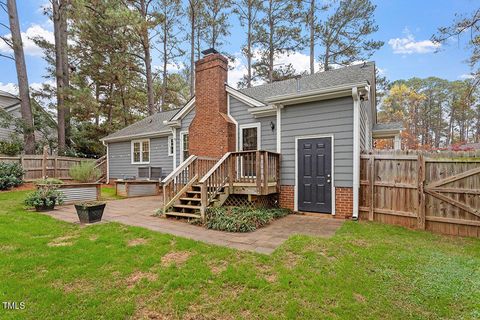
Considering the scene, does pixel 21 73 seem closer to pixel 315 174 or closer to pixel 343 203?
pixel 315 174

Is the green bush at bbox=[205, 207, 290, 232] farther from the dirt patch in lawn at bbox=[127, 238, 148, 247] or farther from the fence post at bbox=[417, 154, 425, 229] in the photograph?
the fence post at bbox=[417, 154, 425, 229]

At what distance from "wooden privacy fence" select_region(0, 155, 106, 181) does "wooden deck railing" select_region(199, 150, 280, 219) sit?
1065 cm

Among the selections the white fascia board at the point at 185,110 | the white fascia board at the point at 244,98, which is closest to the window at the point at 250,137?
the white fascia board at the point at 244,98

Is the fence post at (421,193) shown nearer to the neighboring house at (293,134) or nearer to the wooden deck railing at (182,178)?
the neighboring house at (293,134)

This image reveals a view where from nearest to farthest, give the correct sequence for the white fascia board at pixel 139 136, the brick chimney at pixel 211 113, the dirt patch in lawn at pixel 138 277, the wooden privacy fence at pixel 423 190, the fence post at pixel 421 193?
the dirt patch in lawn at pixel 138 277, the wooden privacy fence at pixel 423 190, the fence post at pixel 421 193, the brick chimney at pixel 211 113, the white fascia board at pixel 139 136

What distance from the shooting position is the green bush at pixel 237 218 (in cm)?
544

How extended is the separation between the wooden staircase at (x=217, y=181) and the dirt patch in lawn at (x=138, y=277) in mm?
2631

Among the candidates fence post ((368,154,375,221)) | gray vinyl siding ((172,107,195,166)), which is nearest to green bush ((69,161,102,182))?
gray vinyl siding ((172,107,195,166))

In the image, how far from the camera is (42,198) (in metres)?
7.05

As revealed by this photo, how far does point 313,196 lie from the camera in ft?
22.9

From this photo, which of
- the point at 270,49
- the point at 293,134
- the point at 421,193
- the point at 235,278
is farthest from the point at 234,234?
the point at 270,49

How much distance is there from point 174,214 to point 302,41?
16.8 metres

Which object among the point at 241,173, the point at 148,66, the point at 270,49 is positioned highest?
the point at 270,49

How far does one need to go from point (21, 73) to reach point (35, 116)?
11.3 ft
